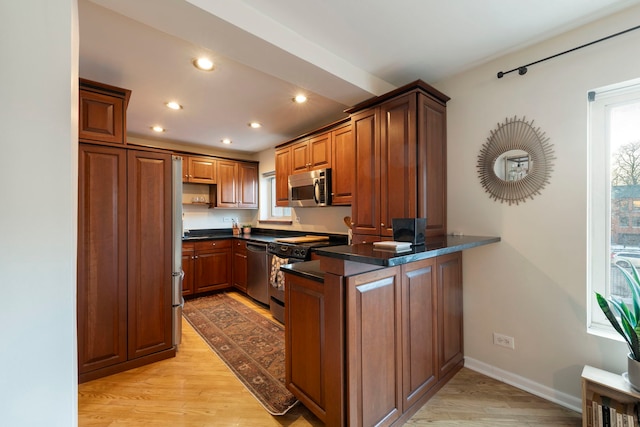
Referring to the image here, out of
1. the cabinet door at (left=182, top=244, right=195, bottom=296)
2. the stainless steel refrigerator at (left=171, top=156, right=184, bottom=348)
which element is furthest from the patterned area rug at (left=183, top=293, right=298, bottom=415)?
the stainless steel refrigerator at (left=171, top=156, right=184, bottom=348)

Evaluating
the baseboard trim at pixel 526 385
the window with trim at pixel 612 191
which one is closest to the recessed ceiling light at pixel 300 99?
the window with trim at pixel 612 191

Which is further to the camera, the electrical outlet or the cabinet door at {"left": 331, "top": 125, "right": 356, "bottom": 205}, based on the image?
the cabinet door at {"left": 331, "top": 125, "right": 356, "bottom": 205}

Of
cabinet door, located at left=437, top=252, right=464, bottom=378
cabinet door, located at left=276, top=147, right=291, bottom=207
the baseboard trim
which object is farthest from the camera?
cabinet door, located at left=276, top=147, right=291, bottom=207

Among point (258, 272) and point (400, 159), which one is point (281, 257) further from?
point (400, 159)

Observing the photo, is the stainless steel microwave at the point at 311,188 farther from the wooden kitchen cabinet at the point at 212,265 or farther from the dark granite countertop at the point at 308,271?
the wooden kitchen cabinet at the point at 212,265

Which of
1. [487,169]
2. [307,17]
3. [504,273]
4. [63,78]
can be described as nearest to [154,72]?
[63,78]

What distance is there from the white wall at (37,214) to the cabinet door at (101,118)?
1.19 metres

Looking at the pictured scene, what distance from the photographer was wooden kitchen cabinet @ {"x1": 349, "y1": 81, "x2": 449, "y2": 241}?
2.06 metres

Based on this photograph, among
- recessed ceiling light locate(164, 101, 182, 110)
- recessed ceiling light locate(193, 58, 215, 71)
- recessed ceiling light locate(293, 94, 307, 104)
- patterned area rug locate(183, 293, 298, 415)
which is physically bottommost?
patterned area rug locate(183, 293, 298, 415)

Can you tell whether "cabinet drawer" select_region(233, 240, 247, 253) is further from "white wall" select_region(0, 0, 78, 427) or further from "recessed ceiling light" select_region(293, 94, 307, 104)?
"white wall" select_region(0, 0, 78, 427)

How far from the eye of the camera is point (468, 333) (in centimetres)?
226

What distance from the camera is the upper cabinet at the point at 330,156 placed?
2906 millimetres

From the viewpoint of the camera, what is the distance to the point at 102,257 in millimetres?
2141

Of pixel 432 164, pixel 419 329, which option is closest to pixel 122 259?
pixel 419 329
